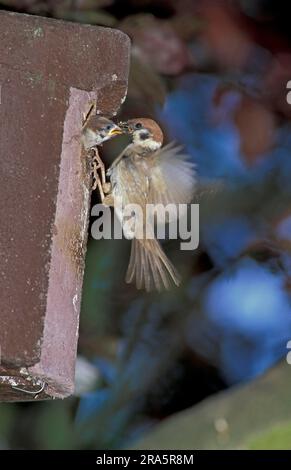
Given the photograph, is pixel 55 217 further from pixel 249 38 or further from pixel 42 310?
pixel 249 38

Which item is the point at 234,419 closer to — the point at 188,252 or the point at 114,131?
the point at 114,131

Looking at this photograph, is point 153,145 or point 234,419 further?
point 153,145

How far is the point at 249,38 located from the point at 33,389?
1759 millimetres

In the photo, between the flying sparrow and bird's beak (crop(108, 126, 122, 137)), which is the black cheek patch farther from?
bird's beak (crop(108, 126, 122, 137))

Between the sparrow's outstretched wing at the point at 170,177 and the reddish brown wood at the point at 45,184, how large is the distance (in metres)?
0.17

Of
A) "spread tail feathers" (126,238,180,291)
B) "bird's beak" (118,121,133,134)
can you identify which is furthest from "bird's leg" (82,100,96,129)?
"spread tail feathers" (126,238,180,291)

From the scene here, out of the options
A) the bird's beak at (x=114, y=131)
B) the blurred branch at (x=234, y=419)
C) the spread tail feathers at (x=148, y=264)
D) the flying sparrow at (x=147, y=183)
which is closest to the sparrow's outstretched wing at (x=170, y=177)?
the flying sparrow at (x=147, y=183)

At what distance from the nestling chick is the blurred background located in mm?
915

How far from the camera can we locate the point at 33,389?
A: 2.69m

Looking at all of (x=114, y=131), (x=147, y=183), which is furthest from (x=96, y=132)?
(x=147, y=183)

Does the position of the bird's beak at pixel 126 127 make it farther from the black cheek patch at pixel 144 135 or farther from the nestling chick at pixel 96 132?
the nestling chick at pixel 96 132

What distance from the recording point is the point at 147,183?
9.77ft

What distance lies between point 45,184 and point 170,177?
367 mm

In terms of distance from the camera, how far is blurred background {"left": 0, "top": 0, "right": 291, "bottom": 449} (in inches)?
158
